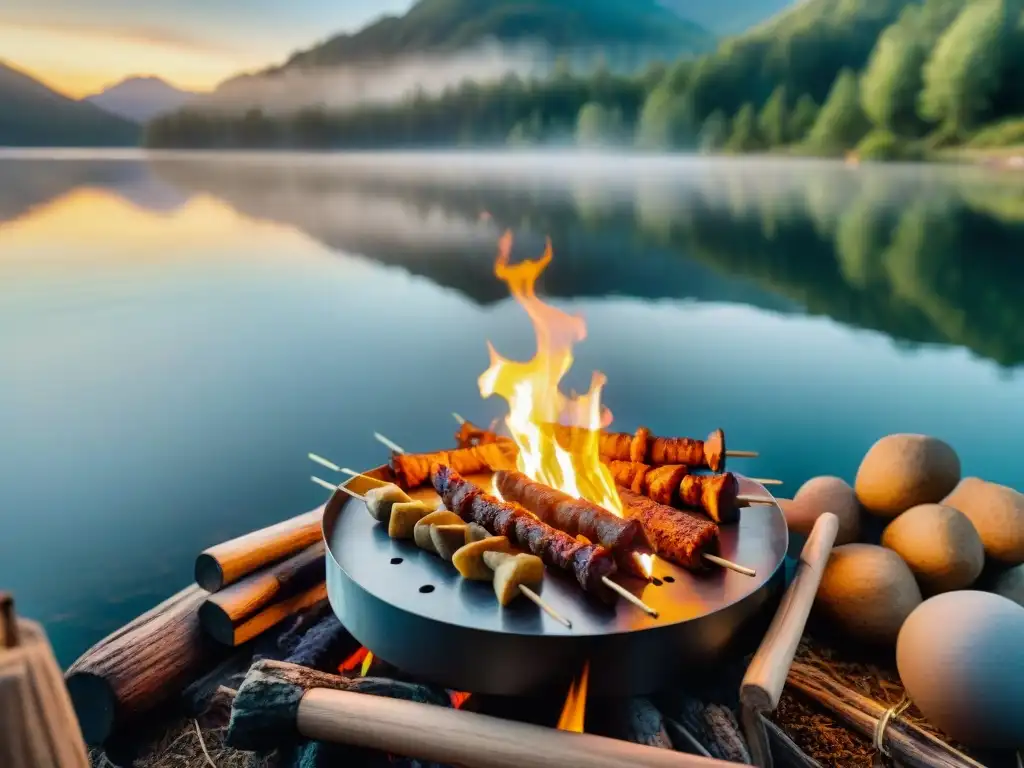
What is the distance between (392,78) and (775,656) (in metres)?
5.01

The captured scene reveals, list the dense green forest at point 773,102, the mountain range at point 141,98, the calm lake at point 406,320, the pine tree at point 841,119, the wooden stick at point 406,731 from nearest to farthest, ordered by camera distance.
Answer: the wooden stick at point 406,731 < the calm lake at point 406,320 < the mountain range at point 141,98 < the dense green forest at point 773,102 < the pine tree at point 841,119

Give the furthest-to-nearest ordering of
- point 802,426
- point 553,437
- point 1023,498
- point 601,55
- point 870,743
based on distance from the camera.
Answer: point 601,55 < point 802,426 < point 1023,498 < point 553,437 < point 870,743

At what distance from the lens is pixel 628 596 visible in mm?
1864

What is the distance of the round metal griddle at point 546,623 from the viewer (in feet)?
6.05

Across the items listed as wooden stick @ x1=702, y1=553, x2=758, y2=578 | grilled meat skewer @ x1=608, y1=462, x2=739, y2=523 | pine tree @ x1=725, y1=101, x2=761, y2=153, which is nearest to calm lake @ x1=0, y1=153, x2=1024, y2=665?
pine tree @ x1=725, y1=101, x2=761, y2=153

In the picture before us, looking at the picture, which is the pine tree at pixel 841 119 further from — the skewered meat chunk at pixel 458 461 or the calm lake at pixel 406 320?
the skewered meat chunk at pixel 458 461

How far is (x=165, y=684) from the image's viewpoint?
2518 mm

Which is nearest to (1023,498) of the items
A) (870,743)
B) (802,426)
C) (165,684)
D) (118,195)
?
(870,743)

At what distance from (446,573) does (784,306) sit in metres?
4.10

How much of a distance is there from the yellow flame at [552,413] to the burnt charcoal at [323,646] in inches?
31.7

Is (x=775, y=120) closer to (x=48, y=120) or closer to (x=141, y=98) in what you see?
(x=141, y=98)

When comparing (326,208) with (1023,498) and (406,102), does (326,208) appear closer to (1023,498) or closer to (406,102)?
(406,102)

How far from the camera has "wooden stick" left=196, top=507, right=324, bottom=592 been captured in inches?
105

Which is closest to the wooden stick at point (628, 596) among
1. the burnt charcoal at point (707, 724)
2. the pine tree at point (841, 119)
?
the burnt charcoal at point (707, 724)
